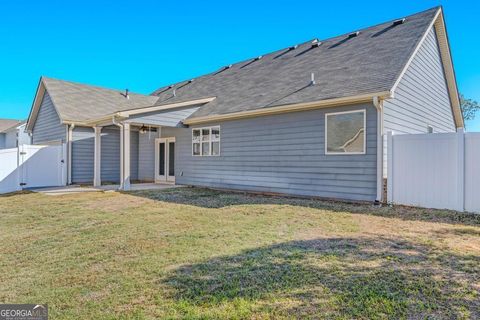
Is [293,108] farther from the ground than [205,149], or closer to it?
farther from the ground

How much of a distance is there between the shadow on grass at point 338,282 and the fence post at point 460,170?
3.24 meters

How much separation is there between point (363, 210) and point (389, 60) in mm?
4475

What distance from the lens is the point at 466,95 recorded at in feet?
77.9

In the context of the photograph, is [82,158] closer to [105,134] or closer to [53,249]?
[105,134]

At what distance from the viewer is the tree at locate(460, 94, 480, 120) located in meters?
24.0

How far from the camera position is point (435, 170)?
682cm

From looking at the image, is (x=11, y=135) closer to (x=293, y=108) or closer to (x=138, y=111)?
(x=138, y=111)

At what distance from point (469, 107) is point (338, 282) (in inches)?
1099

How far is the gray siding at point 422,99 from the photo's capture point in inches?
324

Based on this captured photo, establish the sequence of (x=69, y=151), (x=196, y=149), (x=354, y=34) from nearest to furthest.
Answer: (x=354, y=34)
(x=196, y=149)
(x=69, y=151)

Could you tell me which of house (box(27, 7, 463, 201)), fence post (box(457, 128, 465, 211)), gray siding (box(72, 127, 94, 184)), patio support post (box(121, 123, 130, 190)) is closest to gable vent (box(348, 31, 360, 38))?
house (box(27, 7, 463, 201))

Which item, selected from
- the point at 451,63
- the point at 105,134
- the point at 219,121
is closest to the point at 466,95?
the point at 451,63

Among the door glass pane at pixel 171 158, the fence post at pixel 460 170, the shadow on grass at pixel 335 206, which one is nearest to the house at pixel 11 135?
the door glass pane at pixel 171 158

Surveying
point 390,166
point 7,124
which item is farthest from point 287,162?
point 7,124
